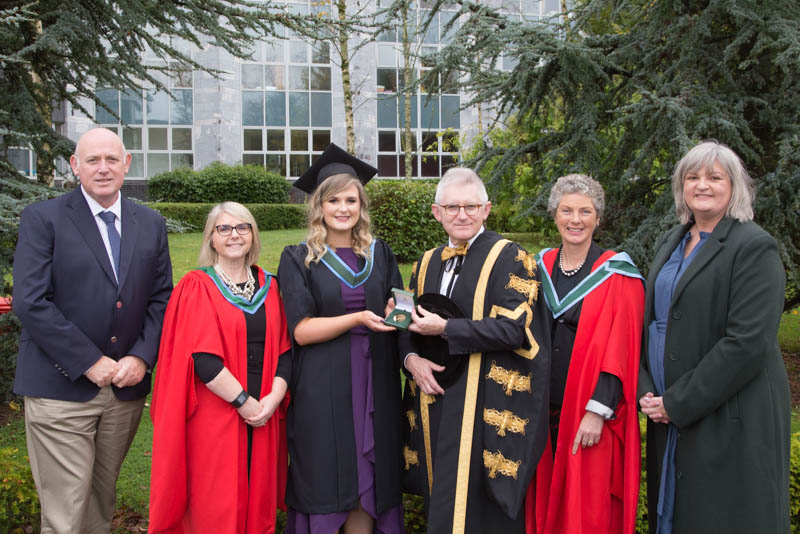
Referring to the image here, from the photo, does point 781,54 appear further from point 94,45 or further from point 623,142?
point 94,45

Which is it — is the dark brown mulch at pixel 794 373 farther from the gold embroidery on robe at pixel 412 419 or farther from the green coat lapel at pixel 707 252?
the gold embroidery on robe at pixel 412 419

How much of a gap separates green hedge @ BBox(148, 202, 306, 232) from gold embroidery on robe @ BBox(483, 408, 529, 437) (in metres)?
16.3

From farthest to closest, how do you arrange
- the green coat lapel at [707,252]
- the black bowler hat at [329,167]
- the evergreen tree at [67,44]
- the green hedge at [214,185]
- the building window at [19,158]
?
the green hedge at [214,185], the building window at [19,158], the evergreen tree at [67,44], the black bowler hat at [329,167], the green coat lapel at [707,252]

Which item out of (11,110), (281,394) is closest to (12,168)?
(11,110)

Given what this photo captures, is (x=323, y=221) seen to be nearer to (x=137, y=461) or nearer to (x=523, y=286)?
(x=523, y=286)

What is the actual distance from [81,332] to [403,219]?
10.1 m

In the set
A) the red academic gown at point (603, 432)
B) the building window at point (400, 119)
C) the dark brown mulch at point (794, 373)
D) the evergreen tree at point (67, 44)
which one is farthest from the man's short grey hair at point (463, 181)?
the building window at point (400, 119)

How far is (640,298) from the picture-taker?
3.12 metres

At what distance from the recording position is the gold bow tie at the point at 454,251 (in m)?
3.07

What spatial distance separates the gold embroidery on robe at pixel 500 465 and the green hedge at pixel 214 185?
20.7 meters

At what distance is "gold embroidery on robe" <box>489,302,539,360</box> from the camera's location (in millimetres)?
2844

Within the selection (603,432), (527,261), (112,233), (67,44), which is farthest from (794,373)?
(67,44)

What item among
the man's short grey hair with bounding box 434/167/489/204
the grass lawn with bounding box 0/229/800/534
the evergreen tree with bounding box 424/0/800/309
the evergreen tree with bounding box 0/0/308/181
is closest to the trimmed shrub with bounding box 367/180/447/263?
the grass lawn with bounding box 0/229/800/534

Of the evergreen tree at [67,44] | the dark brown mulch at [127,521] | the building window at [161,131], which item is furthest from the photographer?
the building window at [161,131]
